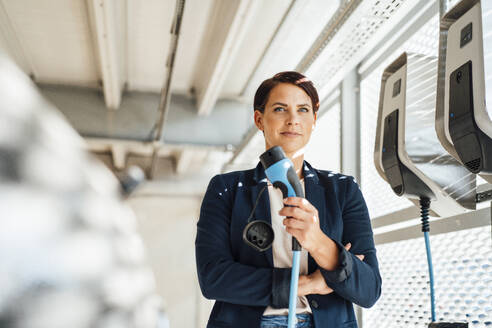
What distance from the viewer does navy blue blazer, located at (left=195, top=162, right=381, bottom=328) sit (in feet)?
3.29

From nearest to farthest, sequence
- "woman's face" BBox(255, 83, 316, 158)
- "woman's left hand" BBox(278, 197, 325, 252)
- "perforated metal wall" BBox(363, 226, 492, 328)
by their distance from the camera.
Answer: "woman's left hand" BBox(278, 197, 325, 252) → "woman's face" BBox(255, 83, 316, 158) → "perforated metal wall" BBox(363, 226, 492, 328)

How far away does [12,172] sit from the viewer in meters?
0.21

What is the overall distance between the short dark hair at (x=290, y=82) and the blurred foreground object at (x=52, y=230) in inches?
41.1

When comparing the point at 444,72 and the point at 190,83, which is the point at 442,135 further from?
the point at 190,83

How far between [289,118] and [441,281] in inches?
48.9

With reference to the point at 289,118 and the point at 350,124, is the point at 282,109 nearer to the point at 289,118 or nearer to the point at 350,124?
the point at 289,118

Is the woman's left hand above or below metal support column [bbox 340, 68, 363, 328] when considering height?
below

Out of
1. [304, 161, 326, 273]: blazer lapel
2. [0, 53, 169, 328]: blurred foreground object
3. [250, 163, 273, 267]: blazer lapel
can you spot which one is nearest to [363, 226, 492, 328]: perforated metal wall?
[304, 161, 326, 273]: blazer lapel

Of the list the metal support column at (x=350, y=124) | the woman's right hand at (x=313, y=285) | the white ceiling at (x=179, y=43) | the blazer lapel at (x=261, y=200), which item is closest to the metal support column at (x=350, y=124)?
the metal support column at (x=350, y=124)

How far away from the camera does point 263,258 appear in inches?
42.8

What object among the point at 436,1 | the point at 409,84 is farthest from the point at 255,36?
the point at 409,84

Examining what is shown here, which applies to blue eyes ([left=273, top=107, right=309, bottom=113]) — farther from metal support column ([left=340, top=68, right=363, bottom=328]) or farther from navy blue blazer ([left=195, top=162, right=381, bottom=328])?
metal support column ([left=340, top=68, right=363, bottom=328])

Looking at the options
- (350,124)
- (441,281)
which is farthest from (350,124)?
(441,281)

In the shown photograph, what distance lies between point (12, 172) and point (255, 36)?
437cm
